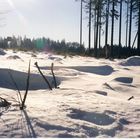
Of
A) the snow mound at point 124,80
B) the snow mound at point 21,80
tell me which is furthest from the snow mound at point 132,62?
the snow mound at point 21,80

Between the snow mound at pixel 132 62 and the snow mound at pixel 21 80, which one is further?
the snow mound at pixel 132 62

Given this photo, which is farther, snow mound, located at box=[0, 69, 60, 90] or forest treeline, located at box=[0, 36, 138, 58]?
forest treeline, located at box=[0, 36, 138, 58]

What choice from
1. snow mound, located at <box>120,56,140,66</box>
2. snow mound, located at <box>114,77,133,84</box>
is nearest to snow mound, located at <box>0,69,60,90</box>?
snow mound, located at <box>114,77,133,84</box>

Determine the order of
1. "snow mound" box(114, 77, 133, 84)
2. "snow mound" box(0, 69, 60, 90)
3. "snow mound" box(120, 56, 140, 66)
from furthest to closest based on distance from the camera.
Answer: "snow mound" box(120, 56, 140, 66), "snow mound" box(114, 77, 133, 84), "snow mound" box(0, 69, 60, 90)

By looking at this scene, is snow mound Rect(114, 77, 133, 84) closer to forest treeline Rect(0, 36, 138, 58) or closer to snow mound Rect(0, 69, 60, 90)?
snow mound Rect(0, 69, 60, 90)

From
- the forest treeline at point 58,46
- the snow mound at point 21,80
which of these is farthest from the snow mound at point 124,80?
the forest treeline at point 58,46

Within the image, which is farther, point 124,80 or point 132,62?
point 132,62

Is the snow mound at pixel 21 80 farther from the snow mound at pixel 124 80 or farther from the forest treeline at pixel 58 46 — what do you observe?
the forest treeline at pixel 58 46

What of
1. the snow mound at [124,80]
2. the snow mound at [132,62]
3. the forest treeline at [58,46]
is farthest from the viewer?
the forest treeline at [58,46]

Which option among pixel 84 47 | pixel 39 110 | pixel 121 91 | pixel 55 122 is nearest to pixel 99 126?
pixel 55 122

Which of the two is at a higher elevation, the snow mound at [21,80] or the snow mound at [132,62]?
the snow mound at [21,80]

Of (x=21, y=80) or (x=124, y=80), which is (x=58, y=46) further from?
(x=21, y=80)

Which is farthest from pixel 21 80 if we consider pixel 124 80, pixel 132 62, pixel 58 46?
pixel 58 46

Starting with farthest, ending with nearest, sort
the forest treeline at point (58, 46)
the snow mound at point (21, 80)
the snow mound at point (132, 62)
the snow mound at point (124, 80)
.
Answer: the forest treeline at point (58, 46) → the snow mound at point (132, 62) → the snow mound at point (124, 80) → the snow mound at point (21, 80)
